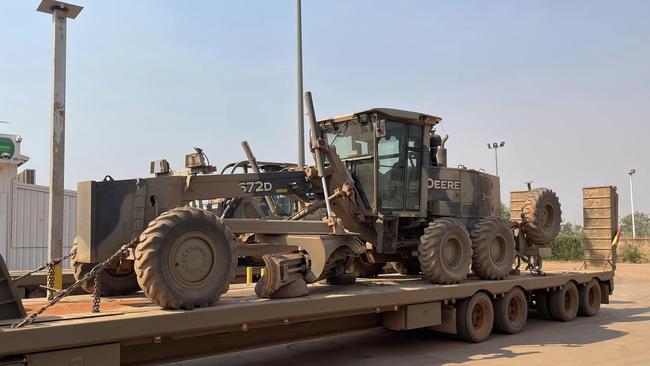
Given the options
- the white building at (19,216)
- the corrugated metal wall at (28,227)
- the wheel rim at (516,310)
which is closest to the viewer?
the wheel rim at (516,310)

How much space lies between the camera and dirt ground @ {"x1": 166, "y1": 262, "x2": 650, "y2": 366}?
7.91 m

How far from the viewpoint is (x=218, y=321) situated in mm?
5742

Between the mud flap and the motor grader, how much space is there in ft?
3.42

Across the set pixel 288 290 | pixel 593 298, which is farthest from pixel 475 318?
pixel 593 298

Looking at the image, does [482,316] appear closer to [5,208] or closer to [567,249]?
[5,208]

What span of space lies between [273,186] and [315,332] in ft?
6.99

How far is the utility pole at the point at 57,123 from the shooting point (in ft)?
29.7

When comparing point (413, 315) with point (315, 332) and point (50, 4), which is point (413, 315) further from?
point (50, 4)

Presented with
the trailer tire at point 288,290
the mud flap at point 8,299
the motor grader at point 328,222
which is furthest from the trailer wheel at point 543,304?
the mud flap at point 8,299

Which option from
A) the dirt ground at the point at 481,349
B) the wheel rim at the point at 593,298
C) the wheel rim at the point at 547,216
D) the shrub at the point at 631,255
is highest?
the wheel rim at the point at 547,216

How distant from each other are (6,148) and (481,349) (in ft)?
48.7

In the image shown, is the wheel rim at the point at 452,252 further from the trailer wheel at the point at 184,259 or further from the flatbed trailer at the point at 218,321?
the trailer wheel at the point at 184,259

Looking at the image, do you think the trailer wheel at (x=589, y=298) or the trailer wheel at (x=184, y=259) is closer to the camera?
the trailer wheel at (x=184, y=259)

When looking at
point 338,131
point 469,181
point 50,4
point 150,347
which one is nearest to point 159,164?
point 150,347
